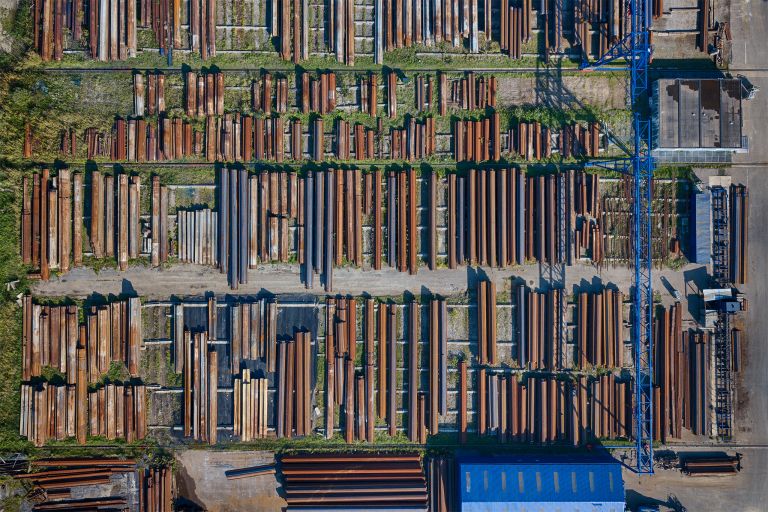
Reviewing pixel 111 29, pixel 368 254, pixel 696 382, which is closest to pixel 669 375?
pixel 696 382

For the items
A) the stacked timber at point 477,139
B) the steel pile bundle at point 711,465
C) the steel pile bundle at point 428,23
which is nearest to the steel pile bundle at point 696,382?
the steel pile bundle at point 711,465

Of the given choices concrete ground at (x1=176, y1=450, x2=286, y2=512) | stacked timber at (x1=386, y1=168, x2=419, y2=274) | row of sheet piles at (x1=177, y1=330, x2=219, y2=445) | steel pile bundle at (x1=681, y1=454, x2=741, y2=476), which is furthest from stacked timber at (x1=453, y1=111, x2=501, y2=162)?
steel pile bundle at (x1=681, y1=454, x2=741, y2=476)

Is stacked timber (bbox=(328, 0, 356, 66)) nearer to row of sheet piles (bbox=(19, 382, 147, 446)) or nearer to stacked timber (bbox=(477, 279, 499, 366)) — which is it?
stacked timber (bbox=(477, 279, 499, 366))

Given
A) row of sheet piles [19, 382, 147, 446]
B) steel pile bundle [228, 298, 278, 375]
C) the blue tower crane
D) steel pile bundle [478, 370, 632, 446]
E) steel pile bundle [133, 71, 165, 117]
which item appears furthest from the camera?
steel pile bundle [478, 370, 632, 446]

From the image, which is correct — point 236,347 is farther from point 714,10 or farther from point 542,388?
point 714,10

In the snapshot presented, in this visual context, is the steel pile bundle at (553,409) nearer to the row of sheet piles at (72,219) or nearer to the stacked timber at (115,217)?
the stacked timber at (115,217)

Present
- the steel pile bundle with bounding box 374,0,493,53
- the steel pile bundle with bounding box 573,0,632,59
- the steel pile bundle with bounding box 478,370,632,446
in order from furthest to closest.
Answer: the steel pile bundle with bounding box 573,0,632,59, the steel pile bundle with bounding box 374,0,493,53, the steel pile bundle with bounding box 478,370,632,446

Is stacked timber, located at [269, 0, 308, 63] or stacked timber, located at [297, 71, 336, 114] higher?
stacked timber, located at [269, 0, 308, 63]

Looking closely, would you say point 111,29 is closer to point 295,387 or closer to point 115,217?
point 115,217
